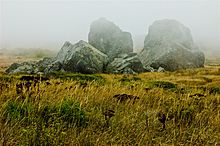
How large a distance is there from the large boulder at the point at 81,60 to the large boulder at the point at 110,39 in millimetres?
14637

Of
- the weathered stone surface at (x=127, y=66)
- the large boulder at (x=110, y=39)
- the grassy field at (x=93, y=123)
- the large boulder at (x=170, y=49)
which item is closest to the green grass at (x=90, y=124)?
the grassy field at (x=93, y=123)

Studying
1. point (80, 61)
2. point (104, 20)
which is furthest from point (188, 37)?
point (80, 61)

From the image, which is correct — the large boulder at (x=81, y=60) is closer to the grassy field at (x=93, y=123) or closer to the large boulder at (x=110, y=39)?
the large boulder at (x=110, y=39)

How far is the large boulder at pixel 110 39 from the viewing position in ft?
210

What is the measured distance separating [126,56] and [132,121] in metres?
46.4

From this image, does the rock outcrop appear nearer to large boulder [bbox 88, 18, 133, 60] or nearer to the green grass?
large boulder [bbox 88, 18, 133, 60]

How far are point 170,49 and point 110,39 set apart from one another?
11482 millimetres

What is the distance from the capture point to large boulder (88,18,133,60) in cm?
6391

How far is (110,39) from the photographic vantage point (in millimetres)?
66500

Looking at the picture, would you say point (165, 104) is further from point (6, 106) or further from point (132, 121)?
point (6, 106)

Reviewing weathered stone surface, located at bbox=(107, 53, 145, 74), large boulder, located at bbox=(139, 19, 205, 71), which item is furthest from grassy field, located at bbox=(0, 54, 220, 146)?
large boulder, located at bbox=(139, 19, 205, 71)

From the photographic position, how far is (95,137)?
15.3ft

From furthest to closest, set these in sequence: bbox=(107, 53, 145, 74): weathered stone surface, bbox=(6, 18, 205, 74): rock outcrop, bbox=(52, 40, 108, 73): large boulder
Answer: bbox=(107, 53, 145, 74): weathered stone surface → bbox=(6, 18, 205, 74): rock outcrop → bbox=(52, 40, 108, 73): large boulder

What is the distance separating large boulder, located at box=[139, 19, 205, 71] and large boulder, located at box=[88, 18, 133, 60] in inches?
132
